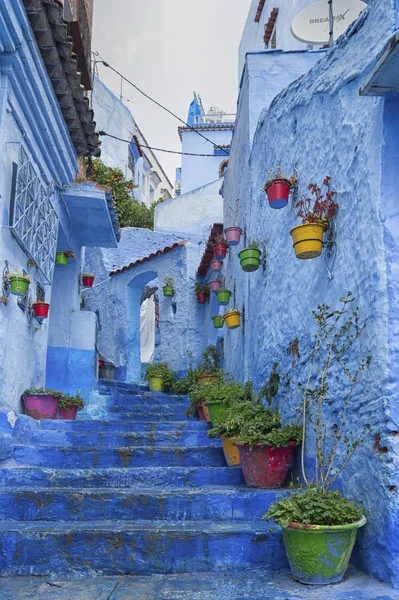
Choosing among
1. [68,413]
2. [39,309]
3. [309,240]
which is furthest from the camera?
[68,413]

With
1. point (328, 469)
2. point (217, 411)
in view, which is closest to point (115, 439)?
point (217, 411)

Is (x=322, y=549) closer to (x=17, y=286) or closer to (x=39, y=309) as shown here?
(x=17, y=286)

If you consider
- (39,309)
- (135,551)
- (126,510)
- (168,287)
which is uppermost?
(168,287)

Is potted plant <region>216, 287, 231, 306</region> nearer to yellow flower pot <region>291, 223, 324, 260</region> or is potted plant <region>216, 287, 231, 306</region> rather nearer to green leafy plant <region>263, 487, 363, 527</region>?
yellow flower pot <region>291, 223, 324, 260</region>

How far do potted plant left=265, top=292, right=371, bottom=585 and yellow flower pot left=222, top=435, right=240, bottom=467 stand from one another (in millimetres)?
944

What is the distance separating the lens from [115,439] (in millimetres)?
5906

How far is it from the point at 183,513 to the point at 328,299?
1991 mm

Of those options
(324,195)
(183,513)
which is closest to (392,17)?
(324,195)

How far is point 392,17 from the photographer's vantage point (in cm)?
367

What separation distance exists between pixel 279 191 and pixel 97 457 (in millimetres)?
3036

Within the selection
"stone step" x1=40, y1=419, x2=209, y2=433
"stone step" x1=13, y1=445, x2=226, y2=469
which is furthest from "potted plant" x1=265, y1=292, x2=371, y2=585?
"stone step" x1=40, y1=419, x2=209, y2=433

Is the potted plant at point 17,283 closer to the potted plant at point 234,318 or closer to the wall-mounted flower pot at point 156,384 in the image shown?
the potted plant at point 234,318

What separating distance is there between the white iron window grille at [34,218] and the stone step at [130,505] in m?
2.74

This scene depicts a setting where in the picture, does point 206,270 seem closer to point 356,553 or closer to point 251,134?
point 251,134
